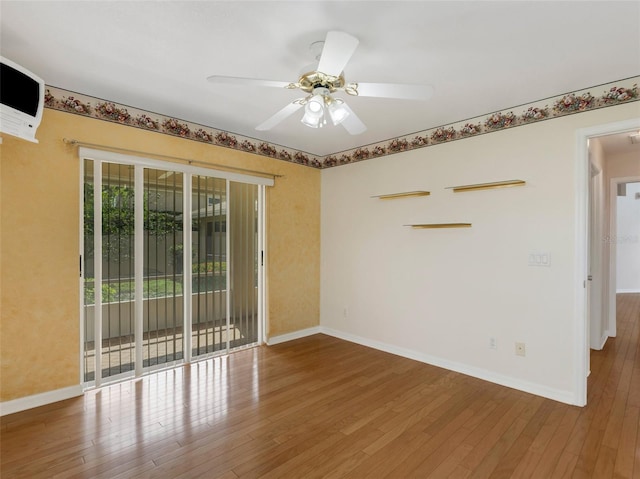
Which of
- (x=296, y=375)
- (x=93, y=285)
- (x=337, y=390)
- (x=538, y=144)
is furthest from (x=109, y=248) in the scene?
(x=538, y=144)

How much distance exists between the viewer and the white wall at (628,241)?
552cm

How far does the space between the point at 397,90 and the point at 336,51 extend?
A: 0.46 meters

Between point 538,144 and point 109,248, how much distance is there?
13.1 ft

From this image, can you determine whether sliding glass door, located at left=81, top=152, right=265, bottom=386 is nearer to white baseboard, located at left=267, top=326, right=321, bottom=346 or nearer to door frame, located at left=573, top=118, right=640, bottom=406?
white baseboard, located at left=267, top=326, right=321, bottom=346

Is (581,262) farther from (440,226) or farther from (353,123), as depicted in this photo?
(353,123)

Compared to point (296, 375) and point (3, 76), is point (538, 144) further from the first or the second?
point (3, 76)

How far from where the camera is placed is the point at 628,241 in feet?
19.3

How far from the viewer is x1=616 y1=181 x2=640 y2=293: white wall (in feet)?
18.1

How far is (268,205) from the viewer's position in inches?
165

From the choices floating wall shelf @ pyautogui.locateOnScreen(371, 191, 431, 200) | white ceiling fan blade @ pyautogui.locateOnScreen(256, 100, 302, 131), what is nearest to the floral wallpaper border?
floating wall shelf @ pyautogui.locateOnScreen(371, 191, 431, 200)

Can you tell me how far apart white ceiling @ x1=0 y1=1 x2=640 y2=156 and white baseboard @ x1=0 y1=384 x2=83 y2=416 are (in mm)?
2527

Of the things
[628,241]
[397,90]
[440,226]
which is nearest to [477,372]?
[440,226]

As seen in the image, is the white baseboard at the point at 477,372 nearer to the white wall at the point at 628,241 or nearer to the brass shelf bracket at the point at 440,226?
the brass shelf bracket at the point at 440,226

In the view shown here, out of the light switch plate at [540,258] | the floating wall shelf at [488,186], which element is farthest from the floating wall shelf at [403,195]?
the light switch plate at [540,258]
